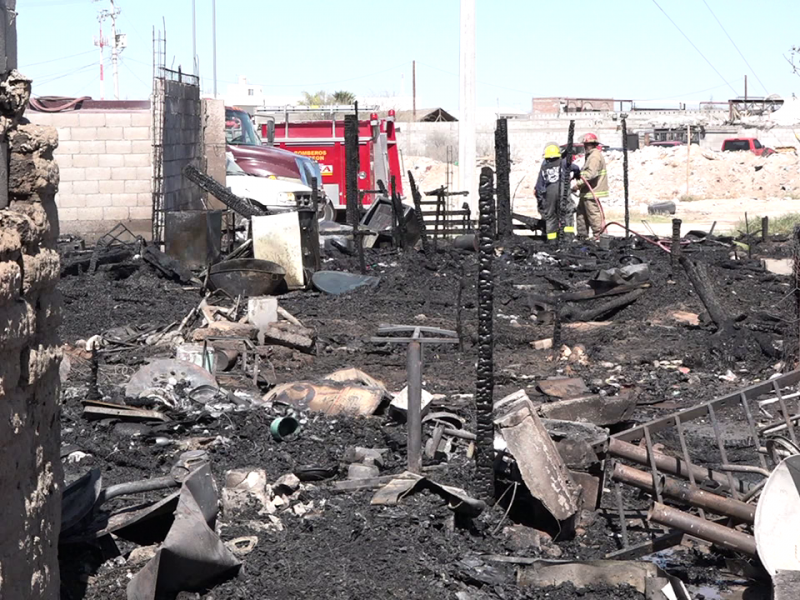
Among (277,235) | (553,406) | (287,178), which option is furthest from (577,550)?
(287,178)

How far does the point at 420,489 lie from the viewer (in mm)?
5457

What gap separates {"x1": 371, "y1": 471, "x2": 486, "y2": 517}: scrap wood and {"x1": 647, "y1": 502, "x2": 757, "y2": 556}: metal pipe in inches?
38.0

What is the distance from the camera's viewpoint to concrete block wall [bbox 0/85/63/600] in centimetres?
319

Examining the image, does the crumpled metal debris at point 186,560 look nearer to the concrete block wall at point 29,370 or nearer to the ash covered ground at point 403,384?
the ash covered ground at point 403,384

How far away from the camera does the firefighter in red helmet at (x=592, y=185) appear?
18297mm

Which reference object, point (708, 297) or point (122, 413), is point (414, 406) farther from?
point (708, 297)

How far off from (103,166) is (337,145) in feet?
27.3

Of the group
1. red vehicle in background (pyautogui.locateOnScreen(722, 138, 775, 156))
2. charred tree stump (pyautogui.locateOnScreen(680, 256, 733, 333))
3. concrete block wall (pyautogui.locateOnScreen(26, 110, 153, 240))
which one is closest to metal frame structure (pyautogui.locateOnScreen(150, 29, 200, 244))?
concrete block wall (pyautogui.locateOnScreen(26, 110, 153, 240))

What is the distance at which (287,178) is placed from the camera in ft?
66.5

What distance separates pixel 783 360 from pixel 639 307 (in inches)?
130

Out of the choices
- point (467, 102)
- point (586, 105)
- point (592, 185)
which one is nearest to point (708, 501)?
point (592, 185)

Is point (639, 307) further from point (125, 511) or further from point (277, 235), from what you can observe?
point (125, 511)

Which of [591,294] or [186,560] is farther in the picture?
[591,294]

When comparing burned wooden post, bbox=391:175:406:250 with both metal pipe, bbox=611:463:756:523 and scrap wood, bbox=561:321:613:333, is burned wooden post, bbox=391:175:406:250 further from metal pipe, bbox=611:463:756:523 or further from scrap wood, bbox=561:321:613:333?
metal pipe, bbox=611:463:756:523
